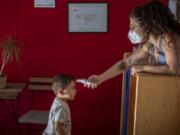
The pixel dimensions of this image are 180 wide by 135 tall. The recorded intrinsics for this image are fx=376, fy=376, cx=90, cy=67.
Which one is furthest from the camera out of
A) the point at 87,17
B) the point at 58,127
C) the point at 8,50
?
the point at 87,17

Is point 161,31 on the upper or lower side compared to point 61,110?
upper

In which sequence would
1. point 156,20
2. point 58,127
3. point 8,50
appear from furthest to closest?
point 8,50, point 58,127, point 156,20

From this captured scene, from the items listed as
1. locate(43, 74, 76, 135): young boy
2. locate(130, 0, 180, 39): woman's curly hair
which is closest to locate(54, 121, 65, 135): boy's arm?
locate(43, 74, 76, 135): young boy

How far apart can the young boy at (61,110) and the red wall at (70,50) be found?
1.16 m

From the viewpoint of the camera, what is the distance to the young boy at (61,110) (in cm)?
281

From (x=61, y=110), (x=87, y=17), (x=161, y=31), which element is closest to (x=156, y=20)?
(x=161, y=31)

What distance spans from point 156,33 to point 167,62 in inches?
7.7

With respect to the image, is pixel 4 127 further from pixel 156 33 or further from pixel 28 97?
pixel 156 33

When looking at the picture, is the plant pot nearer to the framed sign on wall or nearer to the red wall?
the red wall

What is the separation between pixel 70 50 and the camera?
408 centimetres

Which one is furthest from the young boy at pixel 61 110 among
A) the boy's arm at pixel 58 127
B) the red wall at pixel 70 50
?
the red wall at pixel 70 50

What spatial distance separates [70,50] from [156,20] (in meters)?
1.87

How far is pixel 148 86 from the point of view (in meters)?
2.39

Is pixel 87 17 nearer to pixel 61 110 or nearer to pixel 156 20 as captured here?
pixel 61 110
